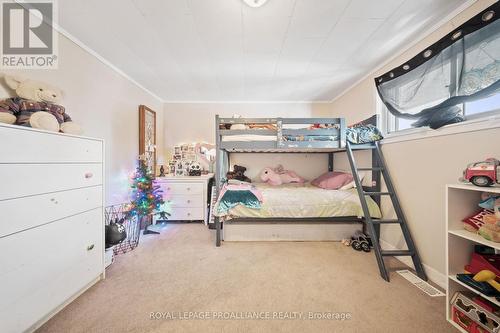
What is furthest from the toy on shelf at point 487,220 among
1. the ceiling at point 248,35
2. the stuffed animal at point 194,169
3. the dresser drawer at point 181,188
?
the stuffed animal at point 194,169

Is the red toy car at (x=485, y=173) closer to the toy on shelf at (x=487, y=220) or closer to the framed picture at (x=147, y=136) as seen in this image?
the toy on shelf at (x=487, y=220)

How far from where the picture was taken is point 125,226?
2672 millimetres

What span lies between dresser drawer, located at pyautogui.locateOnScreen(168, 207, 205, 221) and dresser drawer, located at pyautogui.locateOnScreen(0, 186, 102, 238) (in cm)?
172

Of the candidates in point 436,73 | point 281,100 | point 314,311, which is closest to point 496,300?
point 314,311

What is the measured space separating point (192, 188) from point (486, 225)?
332 centimetres

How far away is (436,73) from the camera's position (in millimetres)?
1748

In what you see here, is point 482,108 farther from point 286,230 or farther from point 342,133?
point 286,230

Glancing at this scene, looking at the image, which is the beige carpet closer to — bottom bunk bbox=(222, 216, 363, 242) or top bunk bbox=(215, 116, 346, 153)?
bottom bunk bbox=(222, 216, 363, 242)

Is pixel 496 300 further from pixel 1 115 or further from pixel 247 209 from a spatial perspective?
pixel 1 115

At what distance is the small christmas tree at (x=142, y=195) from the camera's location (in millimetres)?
2725

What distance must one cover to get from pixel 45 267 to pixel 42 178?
0.60 metres

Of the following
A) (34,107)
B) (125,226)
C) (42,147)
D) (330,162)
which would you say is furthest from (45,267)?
(330,162)

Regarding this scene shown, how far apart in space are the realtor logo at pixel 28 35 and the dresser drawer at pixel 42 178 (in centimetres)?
99

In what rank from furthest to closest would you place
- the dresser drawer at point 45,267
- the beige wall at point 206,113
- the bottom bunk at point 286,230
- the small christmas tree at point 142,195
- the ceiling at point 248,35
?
the beige wall at point 206,113, the small christmas tree at point 142,195, the bottom bunk at point 286,230, the ceiling at point 248,35, the dresser drawer at point 45,267
